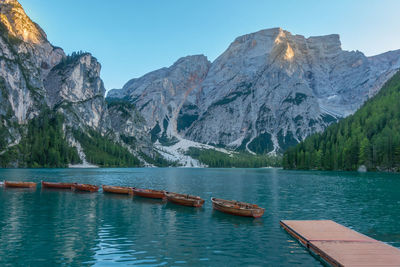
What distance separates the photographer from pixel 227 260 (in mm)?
24562

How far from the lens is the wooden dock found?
73.2ft

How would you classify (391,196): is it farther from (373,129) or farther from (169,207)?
(373,129)

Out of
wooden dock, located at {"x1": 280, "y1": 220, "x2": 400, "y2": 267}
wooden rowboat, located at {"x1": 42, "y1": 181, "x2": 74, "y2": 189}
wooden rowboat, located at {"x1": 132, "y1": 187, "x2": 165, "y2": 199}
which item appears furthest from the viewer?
wooden rowboat, located at {"x1": 42, "y1": 181, "x2": 74, "y2": 189}

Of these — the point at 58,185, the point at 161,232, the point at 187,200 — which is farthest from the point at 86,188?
the point at 161,232

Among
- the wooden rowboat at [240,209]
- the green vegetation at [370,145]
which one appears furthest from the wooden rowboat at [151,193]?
the green vegetation at [370,145]

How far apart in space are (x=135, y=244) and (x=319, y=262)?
56.7 ft

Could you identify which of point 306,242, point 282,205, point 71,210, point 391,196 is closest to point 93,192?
point 71,210

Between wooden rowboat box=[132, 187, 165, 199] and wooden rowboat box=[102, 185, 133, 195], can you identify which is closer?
wooden rowboat box=[132, 187, 165, 199]

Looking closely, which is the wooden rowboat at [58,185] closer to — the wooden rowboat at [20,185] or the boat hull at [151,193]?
the wooden rowboat at [20,185]

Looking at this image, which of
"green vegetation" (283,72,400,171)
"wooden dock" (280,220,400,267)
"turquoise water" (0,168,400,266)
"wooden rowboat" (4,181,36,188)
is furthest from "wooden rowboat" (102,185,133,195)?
"green vegetation" (283,72,400,171)

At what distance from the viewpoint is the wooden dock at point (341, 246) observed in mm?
22312

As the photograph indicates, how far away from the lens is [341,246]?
26.7 meters

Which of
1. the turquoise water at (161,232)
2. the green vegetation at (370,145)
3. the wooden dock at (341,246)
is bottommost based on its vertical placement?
the turquoise water at (161,232)

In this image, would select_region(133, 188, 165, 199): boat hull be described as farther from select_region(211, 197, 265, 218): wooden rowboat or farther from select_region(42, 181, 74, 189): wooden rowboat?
select_region(42, 181, 74, 189): wooden rowboat
